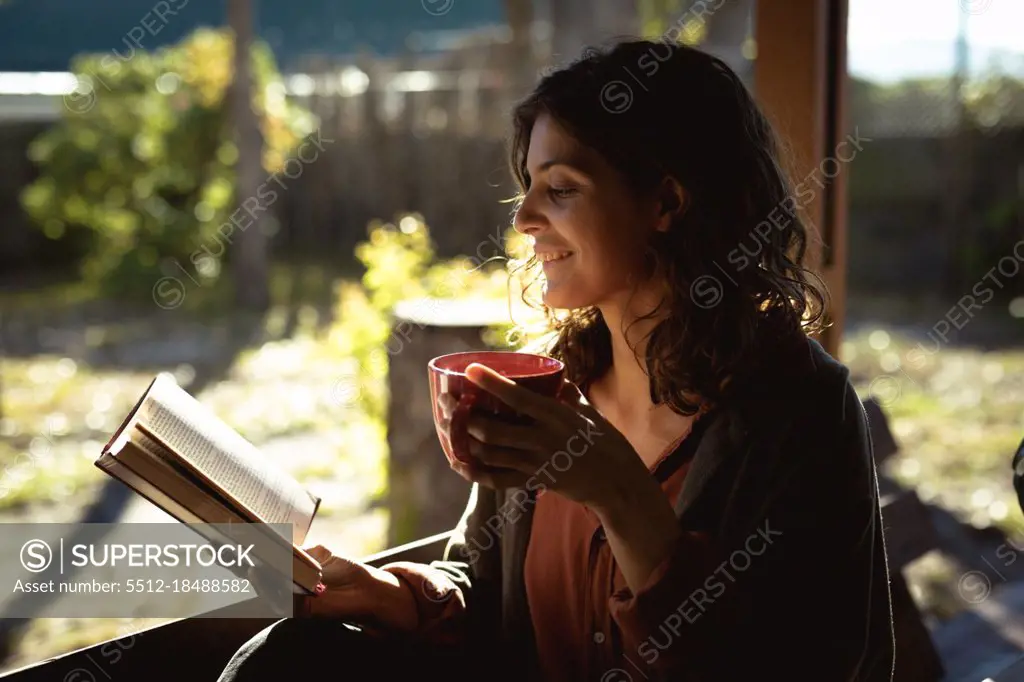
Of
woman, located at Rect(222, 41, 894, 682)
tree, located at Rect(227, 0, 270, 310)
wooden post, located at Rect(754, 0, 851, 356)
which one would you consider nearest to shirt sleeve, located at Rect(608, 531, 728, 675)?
woman, located at Rect(222, 41, 894, 682)

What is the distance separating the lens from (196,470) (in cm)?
125

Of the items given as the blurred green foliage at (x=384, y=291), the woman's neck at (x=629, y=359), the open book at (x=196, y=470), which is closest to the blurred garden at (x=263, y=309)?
the blurred green foliage at (x=384, y=291)

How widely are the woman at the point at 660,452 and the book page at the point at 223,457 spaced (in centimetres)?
16

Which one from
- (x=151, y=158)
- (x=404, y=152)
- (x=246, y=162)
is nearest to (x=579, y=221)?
(x=246, y=162)

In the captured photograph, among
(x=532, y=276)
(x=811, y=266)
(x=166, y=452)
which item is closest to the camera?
(x=166, y=452)

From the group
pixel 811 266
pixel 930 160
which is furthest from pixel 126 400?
pixel 930 160

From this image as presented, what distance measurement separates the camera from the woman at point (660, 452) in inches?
49.6

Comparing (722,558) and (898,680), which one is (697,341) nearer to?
(722,558)

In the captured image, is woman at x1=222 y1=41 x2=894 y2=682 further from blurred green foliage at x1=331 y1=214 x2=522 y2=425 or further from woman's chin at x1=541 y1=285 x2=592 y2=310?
blurred green foliage at x1=331 y1=214 x2=522 y2=425

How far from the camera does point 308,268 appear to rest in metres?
10.2

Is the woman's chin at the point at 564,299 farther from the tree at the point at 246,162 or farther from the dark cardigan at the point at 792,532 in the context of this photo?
the tree at the point at 246,162

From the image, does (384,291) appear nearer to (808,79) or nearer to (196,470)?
(808,79)

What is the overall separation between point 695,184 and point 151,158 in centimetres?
885

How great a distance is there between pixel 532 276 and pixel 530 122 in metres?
0.34
